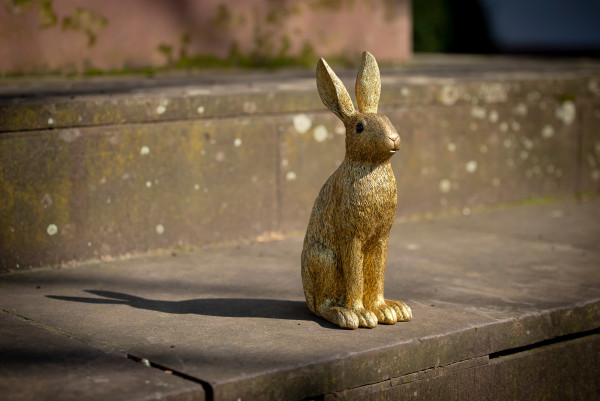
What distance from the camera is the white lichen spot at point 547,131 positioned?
6.18 metres

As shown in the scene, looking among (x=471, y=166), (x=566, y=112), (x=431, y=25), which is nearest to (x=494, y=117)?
(x=471, y=166)

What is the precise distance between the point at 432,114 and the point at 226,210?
5.19ft

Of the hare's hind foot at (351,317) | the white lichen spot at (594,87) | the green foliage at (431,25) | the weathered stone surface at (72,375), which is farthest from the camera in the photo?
the green foliage at (431,25)

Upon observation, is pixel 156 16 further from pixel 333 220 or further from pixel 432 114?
pixel 333 220

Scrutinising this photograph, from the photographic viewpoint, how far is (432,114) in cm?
563

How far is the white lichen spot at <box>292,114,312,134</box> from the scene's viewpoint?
16.7 feet

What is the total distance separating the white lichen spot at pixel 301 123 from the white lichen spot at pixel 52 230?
1507 mm

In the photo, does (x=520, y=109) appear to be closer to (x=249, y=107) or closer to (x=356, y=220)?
(x=249, y=107)

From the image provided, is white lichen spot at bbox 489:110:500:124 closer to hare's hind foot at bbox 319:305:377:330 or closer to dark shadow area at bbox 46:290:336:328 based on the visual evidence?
dark shadow area at bbox 46:290:336:328

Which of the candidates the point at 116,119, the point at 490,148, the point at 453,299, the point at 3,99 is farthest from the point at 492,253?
the point at 3,99

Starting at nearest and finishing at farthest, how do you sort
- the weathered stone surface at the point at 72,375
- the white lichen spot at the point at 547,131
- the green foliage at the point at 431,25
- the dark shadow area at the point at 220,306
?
1. the weathered stone surface at the point at 72,375
2. the dark shadow area at the point at 220,306
3. the white lichen spot at the point at 547,131
4. the green foliage at the point at 431,25

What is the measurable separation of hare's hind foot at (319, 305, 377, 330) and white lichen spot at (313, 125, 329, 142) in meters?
1.90

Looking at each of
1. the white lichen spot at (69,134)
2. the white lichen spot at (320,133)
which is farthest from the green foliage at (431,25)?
the white lichen spot at (69,134)

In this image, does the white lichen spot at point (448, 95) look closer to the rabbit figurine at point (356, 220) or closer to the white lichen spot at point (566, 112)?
the white lichen spot at point (566, 112)
